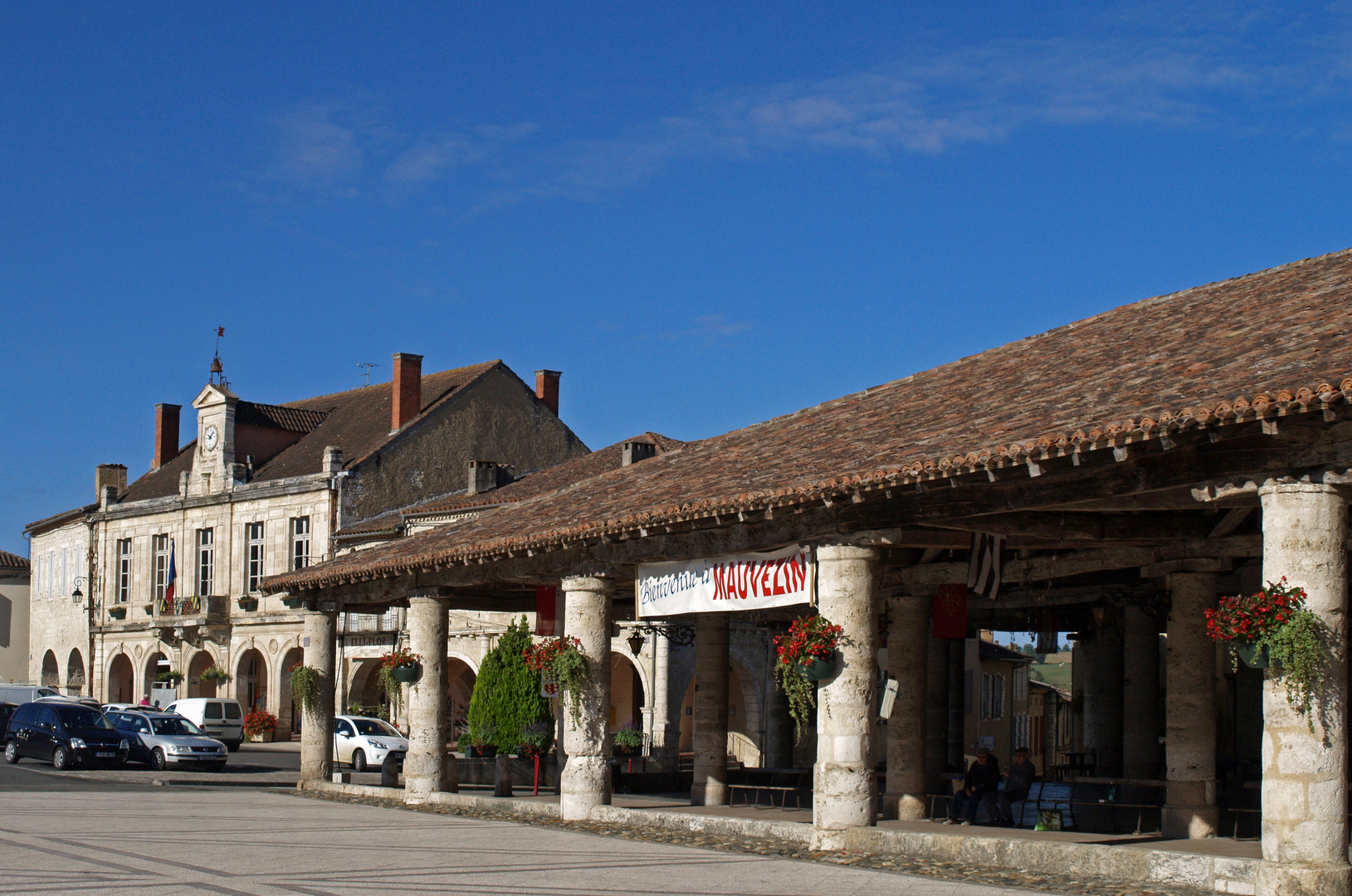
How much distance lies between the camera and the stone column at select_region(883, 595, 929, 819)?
54.5 feet

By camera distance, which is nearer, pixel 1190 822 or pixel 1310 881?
pixel 1310 881

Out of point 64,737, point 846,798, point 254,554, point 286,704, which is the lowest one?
point 286,704

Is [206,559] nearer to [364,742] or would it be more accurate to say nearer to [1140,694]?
[364,742]

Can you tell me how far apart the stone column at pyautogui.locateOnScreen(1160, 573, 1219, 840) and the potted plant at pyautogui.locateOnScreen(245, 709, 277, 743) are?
96.8 feet

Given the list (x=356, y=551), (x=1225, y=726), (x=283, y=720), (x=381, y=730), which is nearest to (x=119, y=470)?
(x=283, y=720)

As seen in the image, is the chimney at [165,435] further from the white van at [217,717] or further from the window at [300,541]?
the white van at [217,717]

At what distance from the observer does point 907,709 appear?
16.7m

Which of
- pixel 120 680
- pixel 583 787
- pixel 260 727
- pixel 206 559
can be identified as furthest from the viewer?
pixel 120 680

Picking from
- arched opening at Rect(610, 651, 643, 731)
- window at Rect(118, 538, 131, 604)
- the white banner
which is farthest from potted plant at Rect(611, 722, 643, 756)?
window at Rect(118, 538, 131, 604)

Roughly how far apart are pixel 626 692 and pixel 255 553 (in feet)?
37.8

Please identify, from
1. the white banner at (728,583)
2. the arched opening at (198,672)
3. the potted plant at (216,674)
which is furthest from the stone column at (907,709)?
the arched opening at (198,672)

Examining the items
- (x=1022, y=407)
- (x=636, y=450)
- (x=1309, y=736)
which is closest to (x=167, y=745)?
(x=636, y=450)

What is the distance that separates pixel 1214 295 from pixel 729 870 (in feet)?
23.7

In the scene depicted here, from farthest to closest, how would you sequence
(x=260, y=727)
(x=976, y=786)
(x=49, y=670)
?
1. (x=49, y=670)
2. (x=260, y=727)
3. (x=976, y=786)
